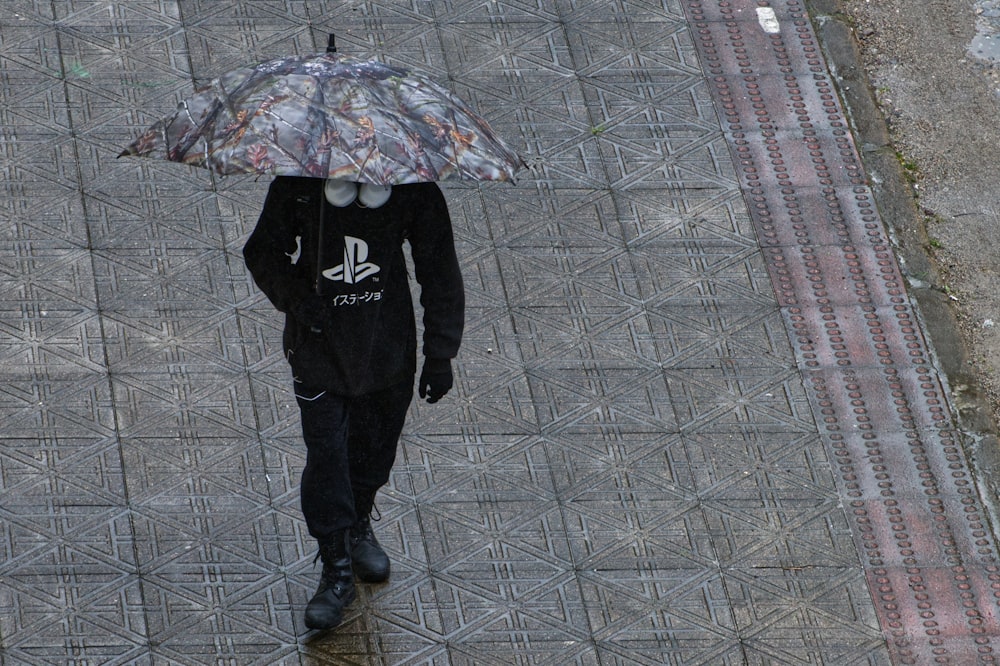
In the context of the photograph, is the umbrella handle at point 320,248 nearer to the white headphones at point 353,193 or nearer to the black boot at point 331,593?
the white headphones at point 353,193

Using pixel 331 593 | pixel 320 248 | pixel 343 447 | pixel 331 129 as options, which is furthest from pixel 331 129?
pixel 331 593

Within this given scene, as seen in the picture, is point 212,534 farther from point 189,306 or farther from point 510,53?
point 510,53

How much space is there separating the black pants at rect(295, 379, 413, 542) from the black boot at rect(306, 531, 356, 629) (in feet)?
0.50

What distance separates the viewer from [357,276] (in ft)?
16.2

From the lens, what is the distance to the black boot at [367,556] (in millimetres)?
5711

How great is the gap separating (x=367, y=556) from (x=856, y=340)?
8.65 feet

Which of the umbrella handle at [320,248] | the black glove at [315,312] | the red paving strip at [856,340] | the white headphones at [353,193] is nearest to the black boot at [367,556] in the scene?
the black glove at [315,312]

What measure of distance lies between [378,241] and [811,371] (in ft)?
8.87

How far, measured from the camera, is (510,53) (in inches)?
325

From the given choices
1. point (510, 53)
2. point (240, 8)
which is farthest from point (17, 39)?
point (510, 53)

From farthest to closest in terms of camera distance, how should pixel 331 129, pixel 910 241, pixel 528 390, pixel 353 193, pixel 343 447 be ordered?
pixel 910 241
pixel 528 390
pixel 343 447
pixel 353 193
pixel 331 129

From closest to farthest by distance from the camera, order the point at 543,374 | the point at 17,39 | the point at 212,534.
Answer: the point at 212,534 < the point at 543,374 < the point at 17,39

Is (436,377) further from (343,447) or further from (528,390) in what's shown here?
(528,390)

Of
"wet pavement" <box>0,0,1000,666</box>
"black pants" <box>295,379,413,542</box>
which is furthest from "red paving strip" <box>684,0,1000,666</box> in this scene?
"black pants" <box>295,379,413,542</box>
